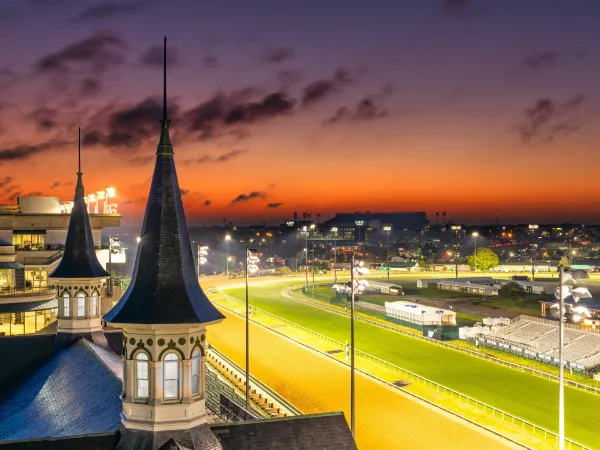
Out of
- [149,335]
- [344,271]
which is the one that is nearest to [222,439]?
[149,335]

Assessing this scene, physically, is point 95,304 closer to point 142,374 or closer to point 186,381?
point 142,374

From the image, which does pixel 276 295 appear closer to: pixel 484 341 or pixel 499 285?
pixel 499 285

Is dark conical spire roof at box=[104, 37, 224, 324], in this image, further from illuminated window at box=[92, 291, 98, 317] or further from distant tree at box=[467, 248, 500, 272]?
distant tree at box=[467, 248, 500, 272]

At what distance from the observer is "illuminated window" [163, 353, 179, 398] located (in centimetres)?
1481

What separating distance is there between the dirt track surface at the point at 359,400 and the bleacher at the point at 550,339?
60.8ft

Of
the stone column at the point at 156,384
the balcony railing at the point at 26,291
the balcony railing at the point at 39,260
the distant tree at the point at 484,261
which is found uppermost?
the balcony railing at the point at 39,260

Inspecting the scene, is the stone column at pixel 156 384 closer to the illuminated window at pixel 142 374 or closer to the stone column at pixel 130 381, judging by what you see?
the illuminated window at pixel 142 374

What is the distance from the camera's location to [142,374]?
48.8 ft

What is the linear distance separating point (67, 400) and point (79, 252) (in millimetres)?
12084

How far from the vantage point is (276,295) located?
335 ft

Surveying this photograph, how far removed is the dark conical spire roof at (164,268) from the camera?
1486cm

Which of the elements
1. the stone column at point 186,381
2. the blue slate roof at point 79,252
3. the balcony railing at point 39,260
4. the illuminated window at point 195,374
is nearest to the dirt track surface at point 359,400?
the blue slate roof at point 79,252

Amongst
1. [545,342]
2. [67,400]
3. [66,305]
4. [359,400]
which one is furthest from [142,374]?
[545,342]

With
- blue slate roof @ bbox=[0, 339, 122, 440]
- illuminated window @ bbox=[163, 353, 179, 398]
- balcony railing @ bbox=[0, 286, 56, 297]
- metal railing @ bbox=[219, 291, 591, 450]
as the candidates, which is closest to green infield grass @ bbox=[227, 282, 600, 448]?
metal railing @ bbox=[219, 291, 591, 450]
